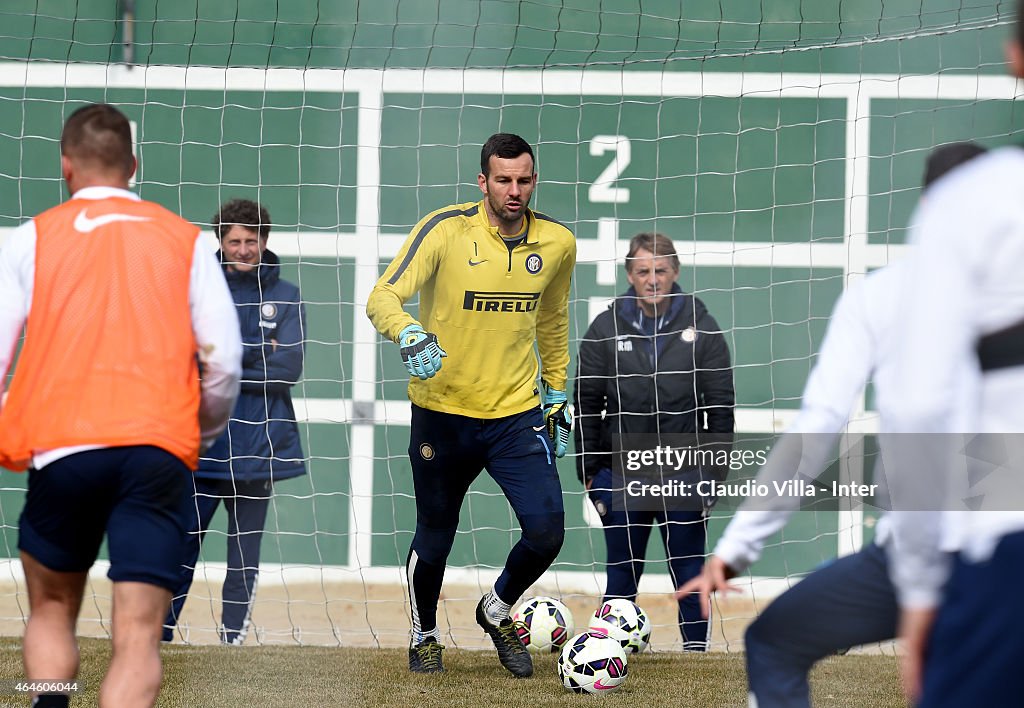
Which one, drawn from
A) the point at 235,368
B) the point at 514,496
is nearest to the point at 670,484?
the point at 514,496

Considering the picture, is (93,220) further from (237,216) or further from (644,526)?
(644,526)

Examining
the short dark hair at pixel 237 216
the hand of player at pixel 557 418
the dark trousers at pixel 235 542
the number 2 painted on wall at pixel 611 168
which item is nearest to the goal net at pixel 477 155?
the number 2 painted on wall at pixel 611 168

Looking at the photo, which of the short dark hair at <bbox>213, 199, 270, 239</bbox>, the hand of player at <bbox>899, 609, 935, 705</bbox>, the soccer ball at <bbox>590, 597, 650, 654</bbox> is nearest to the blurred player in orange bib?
the hand of player at <bbox>899, 609, 935, 705</bbox>

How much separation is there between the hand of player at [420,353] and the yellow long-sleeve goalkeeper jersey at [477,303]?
39cm

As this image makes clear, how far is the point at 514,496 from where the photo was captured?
5.36 m

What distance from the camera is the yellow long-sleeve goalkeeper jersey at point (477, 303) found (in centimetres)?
536

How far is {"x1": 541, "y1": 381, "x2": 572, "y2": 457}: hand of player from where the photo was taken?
560cm

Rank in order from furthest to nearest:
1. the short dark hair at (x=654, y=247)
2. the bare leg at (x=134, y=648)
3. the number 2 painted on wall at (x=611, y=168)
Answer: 1. the number 2 painted on wall at (x=611, y=168)
2. the short dark hair at (x=654, y=247)
3. the bare leg at (x=134, y=648)

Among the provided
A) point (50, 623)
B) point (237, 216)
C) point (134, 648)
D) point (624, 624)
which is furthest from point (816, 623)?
point (237, 216)

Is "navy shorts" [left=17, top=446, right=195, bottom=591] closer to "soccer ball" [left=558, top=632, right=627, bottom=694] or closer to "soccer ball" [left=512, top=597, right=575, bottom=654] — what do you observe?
"soccer ball" [left=558, top=632, right=627, bottom=694]

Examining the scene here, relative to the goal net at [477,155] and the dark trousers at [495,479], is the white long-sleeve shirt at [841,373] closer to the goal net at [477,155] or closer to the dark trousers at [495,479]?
the dark trousers at [495,479]

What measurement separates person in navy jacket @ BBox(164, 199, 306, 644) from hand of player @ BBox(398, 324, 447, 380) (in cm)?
188

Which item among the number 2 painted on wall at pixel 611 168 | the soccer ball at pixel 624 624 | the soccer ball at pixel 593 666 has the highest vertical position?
the number 2 painted on wall at pixel 611 168

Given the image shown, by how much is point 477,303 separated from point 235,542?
81.9 inches
